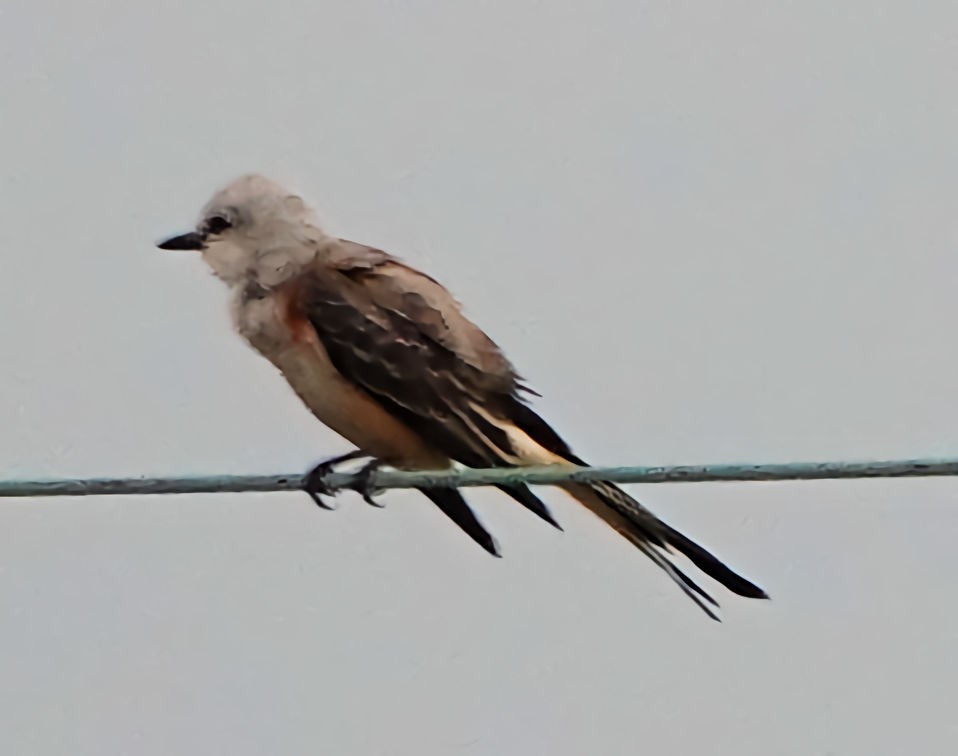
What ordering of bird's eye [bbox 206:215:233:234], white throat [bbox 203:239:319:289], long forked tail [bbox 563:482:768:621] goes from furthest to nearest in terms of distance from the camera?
bird's eye [bbox 206:215:233:234]
white throat [bbox 203:239:319:289]
long forked tail [bbox 563:482:768:621]

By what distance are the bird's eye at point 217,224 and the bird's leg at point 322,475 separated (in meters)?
0.53

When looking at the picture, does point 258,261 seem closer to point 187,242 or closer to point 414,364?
point 187,242

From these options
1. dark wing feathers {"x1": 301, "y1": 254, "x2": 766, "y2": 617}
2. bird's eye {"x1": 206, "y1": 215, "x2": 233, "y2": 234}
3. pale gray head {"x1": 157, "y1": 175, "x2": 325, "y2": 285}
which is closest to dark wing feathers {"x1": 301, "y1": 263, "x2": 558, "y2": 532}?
dark wing feathers {"x1": 301, "y1": 254, "x2": 766, "y2": 617}

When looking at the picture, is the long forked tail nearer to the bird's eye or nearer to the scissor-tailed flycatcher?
the scissor-tailed flycatcher

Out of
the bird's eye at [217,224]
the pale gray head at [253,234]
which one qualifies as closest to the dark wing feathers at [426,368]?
the pale gray head at [253,234]

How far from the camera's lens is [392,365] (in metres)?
3.17

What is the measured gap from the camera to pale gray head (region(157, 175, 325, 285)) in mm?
3355

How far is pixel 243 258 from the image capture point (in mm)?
3383

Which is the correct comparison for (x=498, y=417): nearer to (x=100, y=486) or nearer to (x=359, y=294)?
(x=359, y=294)

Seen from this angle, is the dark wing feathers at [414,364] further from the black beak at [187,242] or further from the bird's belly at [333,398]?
the black beak at [187,242]

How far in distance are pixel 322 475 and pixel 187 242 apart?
23.8 inches

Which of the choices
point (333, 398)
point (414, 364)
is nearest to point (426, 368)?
point (414, 364)

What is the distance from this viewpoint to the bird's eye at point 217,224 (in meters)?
3.45

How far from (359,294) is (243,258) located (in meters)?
0.28
